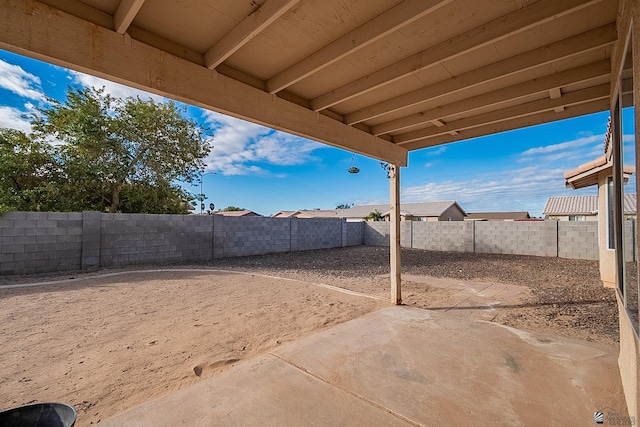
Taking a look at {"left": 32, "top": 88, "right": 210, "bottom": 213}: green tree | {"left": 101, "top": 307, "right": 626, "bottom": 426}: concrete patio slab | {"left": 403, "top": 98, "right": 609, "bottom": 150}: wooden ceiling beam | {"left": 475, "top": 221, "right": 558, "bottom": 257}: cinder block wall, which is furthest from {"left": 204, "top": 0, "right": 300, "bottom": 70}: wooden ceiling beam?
{"left": 475, "top": 221, "right": 558, "bottom": 257}: cinder block wall

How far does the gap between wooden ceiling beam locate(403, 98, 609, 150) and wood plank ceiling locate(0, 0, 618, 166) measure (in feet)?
0.06

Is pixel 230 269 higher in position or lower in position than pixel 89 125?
lower

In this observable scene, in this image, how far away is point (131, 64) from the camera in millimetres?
2104

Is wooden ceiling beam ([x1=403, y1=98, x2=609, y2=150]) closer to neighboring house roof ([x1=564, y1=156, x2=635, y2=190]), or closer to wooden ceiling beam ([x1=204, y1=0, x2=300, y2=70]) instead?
neighboring house roof ([x1=564, y1=156, x2=635, y2=190])

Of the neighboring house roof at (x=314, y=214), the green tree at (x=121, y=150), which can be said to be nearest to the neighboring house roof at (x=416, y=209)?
the neighboring house roof at (x=314, y=214)

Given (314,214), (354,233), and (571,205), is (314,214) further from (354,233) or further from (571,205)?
(571,205)

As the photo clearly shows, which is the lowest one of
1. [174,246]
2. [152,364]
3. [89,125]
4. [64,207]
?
[152,364]

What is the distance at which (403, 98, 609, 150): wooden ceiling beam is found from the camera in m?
3.18

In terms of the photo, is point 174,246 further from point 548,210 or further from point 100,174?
point 548,210

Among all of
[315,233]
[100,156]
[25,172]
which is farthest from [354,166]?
[25,172]

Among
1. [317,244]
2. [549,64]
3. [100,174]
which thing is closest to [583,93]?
[549,64]

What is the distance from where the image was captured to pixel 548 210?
25.9 meters

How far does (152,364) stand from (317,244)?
34.6 feet

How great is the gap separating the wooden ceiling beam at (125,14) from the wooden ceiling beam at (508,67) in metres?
2.50
